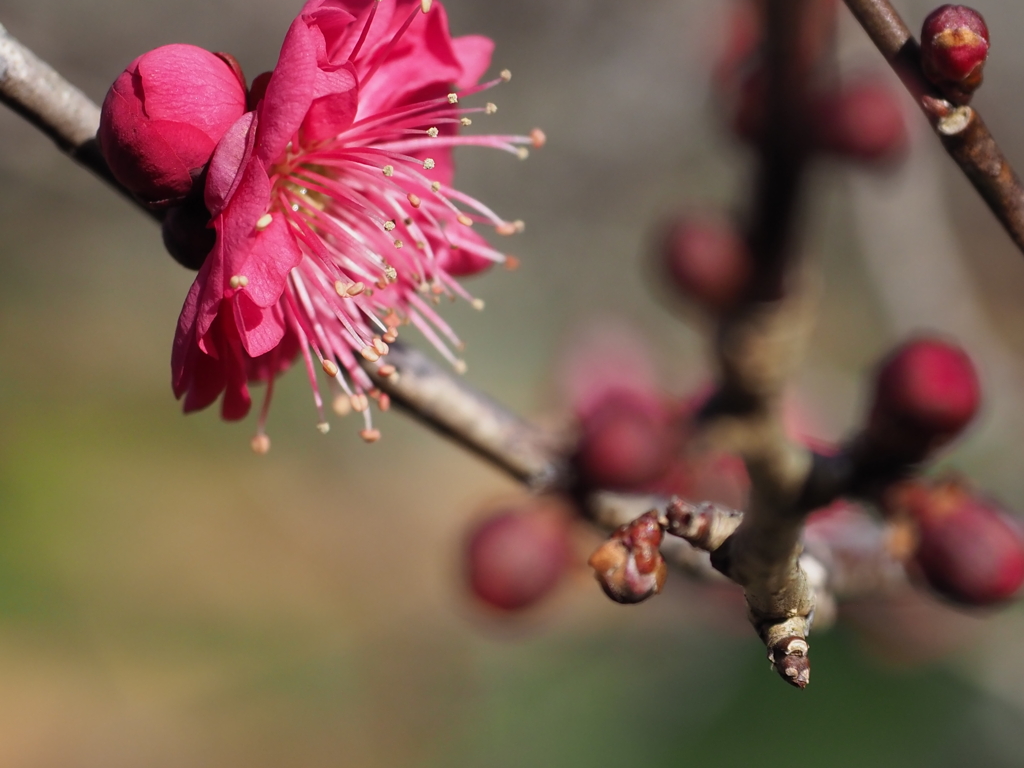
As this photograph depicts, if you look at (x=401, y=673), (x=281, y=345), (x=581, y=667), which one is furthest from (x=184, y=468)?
(x=281, y=345)

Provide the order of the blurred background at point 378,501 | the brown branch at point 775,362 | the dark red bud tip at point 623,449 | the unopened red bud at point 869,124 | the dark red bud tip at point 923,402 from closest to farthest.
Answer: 1. the brown branch at point 775,362
2. the dark red bud tip at point 923,402
3. the dark red bud tip at point 623,449
4. the unopened red bud at point 869,124
5. the blurred background at point 378,501

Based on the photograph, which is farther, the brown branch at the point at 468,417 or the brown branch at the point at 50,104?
the brown branch at the point at 468,417

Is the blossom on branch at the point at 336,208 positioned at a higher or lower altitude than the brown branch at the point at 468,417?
higher

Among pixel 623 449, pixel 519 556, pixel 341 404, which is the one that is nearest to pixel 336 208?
pixel 341 404

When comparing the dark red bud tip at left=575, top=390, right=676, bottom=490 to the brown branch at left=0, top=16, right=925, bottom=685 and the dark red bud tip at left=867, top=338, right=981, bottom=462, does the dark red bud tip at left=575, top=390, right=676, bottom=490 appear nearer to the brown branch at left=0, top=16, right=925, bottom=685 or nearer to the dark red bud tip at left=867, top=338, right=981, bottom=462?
the brown branch at left=0, top=16, right=925, bottom=685

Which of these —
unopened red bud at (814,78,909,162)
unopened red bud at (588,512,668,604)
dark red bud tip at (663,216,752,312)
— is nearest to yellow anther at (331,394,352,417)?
unopened red bud at (588,512,668,604)

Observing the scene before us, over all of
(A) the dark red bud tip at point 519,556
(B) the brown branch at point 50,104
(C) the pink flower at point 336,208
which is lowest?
(A) the dark red bud tip at point 519,556

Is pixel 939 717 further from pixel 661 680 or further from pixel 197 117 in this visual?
pixel 197 117

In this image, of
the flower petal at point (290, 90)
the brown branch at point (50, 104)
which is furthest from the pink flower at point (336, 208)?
the brown branch at point (50, 104)

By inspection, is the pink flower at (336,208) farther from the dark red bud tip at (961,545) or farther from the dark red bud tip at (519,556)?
the dark red bud tip at (961,545)
